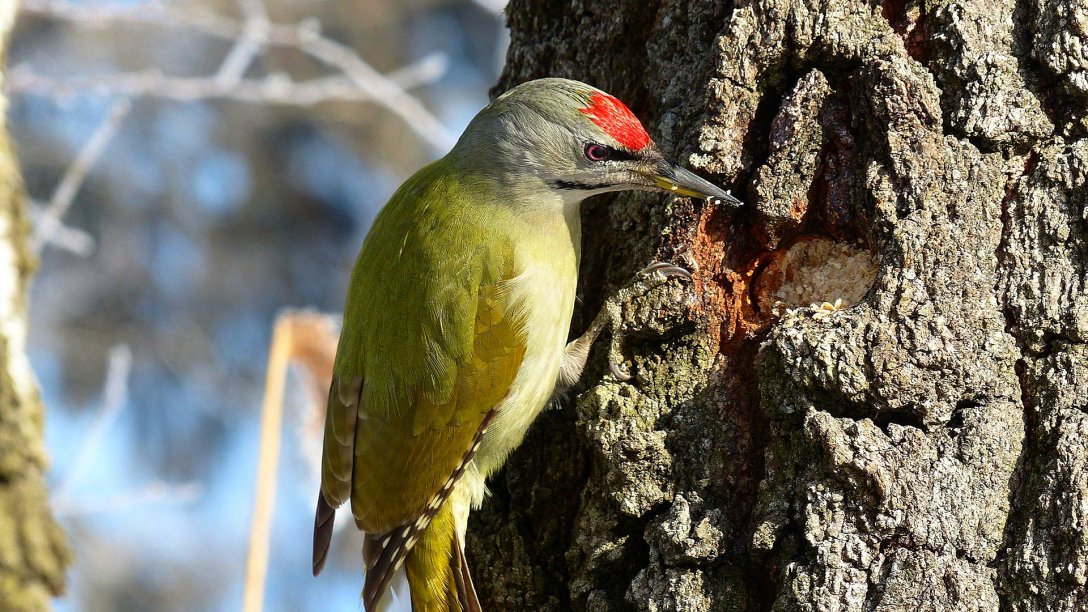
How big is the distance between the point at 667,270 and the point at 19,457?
1.96 meters

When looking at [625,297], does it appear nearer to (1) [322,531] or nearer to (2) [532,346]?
(2) [532,346]

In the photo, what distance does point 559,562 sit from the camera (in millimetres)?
2592

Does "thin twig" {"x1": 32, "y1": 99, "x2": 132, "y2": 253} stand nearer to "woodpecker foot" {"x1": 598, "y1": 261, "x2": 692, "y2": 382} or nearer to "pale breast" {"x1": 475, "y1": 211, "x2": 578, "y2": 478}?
"pale breast" {"x1": 475, "y1": 211, "x2": 578, "y2": 478}

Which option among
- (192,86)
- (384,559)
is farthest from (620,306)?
(192,86)

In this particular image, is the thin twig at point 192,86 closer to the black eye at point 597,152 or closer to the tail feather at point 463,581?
the black eye at point 597,152

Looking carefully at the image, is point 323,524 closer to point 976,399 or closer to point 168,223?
point 976,399

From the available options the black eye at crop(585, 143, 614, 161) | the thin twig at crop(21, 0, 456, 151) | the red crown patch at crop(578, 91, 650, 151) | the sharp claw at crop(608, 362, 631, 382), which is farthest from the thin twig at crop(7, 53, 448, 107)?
the sharp claw at crop(608, 362, 631, 382)

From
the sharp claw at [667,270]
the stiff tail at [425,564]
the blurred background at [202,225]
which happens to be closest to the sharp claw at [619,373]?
the sharp claw at [667,270]

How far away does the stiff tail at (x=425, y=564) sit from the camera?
283 centimetres

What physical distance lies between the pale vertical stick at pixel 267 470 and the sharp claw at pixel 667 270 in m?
1.08

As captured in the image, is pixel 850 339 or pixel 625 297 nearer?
pixel 850 339

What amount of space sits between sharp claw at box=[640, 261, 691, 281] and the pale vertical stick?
1084 mm

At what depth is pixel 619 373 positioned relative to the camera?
2.53m

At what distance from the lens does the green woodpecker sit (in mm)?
2893
